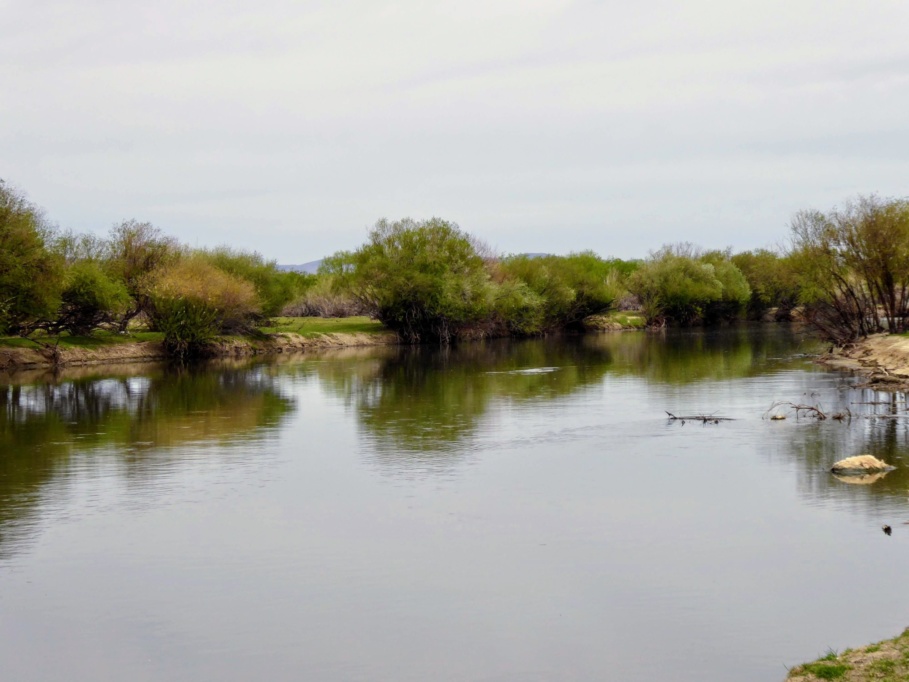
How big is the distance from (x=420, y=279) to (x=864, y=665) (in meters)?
79.9

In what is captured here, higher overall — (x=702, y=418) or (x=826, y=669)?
(x=702, y=418)

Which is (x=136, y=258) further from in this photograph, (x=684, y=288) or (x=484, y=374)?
(x=684, y=288)

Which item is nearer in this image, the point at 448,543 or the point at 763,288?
the point at 448,543

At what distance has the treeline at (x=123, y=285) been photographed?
60844mm

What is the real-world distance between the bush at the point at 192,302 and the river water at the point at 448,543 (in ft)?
112

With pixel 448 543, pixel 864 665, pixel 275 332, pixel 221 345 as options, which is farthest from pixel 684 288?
pixel 864 665

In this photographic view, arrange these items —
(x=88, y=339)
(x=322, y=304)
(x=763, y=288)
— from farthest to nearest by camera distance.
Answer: (x=763, y=288) < (x=322, y=304) < (x=88, y=339)

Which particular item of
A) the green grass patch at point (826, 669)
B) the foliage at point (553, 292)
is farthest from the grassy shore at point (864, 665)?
the foliage at point (553, 292)

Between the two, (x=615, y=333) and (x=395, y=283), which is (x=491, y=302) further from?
(x=615, y=333)

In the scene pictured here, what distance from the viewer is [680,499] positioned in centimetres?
2233

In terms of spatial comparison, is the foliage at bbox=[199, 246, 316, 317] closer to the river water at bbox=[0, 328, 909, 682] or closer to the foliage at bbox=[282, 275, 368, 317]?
the foliage at bbox=[282, 275, 368, 317]

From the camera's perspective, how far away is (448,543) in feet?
61.9

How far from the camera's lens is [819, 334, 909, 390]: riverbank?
43.1 m

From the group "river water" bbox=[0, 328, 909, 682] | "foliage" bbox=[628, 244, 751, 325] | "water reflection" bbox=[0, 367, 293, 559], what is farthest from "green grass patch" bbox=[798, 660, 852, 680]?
"foliage" bbox=[628, 244, 751, 325]
